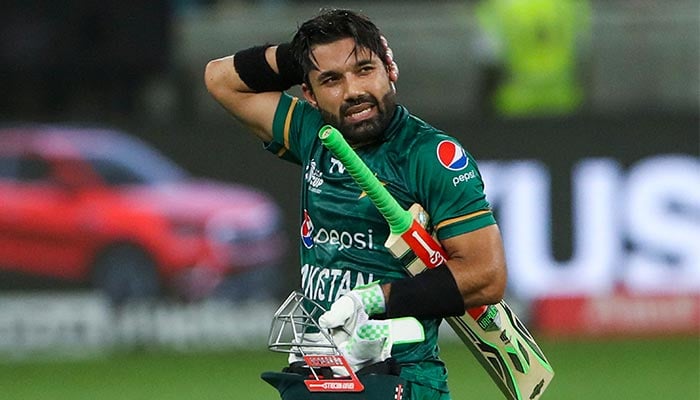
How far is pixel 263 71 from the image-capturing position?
574 centimetres

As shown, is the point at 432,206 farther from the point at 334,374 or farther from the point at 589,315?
the point at 589,315

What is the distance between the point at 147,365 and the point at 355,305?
731 centimetres

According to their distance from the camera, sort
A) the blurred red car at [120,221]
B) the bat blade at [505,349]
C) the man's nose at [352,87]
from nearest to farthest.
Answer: the man's nose at [352,87] < the bat blade at [505,349] < the blurred red car at [120,221]

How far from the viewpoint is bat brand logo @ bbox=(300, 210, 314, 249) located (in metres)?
5.38

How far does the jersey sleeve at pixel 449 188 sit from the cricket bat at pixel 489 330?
0.06 m

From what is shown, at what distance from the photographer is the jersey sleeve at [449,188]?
500cm

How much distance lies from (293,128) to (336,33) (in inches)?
22.6

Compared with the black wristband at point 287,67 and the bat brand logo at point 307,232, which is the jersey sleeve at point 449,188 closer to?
the bat brand logo at point 307,232

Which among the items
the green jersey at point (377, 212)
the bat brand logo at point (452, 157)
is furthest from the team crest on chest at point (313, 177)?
the bat brand logo at point (452, 157)

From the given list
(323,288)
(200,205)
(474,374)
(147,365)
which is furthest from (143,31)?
(323,288)

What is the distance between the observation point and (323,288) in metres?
5.27

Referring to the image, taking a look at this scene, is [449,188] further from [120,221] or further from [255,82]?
[120,221]

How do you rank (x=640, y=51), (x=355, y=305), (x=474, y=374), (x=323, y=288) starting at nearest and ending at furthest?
(x=355, y=305) → (x=323, y=288) → (x=474, y=374) → (x=640, y=51)

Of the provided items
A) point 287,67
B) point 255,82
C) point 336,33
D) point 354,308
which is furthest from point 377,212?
point 255,82
